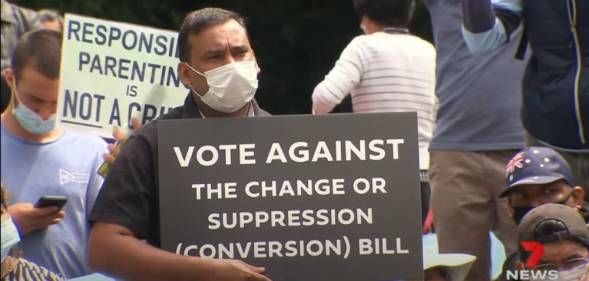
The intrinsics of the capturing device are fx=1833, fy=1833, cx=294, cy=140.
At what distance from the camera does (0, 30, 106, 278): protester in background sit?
7617 millimetres

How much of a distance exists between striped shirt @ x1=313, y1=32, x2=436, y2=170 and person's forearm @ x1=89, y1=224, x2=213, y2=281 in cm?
271

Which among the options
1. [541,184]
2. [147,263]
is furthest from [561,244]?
[147,263]

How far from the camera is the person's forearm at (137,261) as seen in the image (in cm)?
595

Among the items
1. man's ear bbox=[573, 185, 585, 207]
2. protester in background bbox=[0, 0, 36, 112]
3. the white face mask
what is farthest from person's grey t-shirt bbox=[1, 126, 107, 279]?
protester in background bbox=[0, 0, 36, 112]

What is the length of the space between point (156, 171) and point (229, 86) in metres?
0.39

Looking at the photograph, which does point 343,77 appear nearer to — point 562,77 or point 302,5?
point 562,77

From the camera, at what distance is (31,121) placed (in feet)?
25.9

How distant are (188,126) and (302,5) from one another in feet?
38.2

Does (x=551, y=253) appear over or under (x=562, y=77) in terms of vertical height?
under

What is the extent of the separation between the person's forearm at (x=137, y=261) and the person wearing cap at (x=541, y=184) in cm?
192

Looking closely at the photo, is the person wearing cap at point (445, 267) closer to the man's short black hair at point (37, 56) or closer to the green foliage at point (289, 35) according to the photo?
the man's short black hair at point (37, 56)

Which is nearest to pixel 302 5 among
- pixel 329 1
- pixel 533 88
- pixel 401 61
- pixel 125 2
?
pixel 329 1

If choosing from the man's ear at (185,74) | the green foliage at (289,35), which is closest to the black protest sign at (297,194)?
the man's ear at (185,74)

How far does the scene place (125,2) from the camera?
16.3 meters
